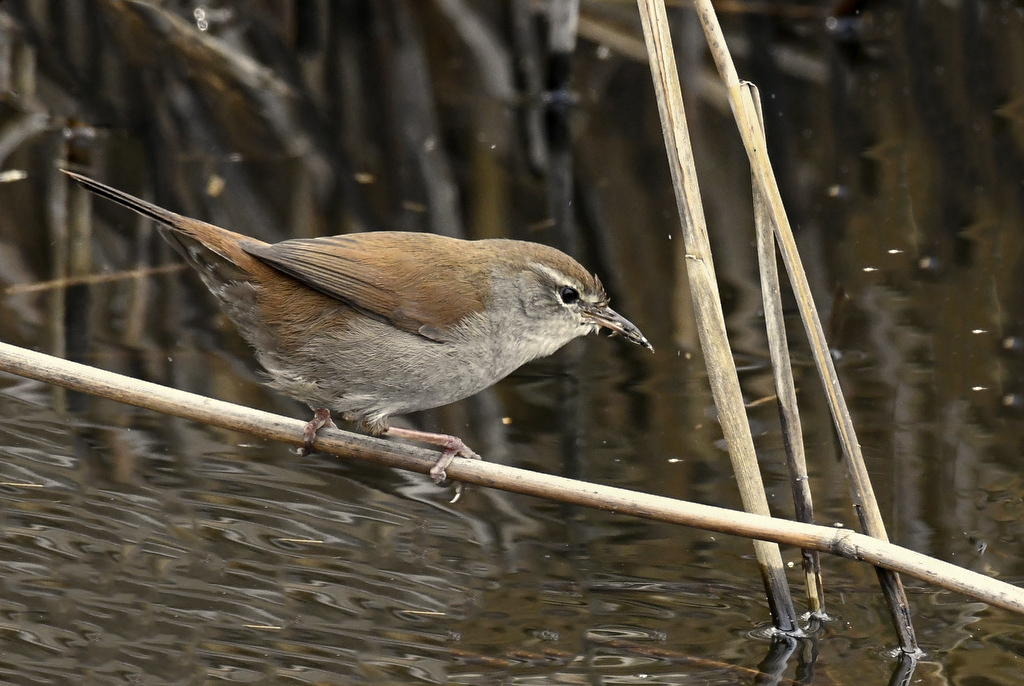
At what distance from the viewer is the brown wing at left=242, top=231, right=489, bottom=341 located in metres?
4.10

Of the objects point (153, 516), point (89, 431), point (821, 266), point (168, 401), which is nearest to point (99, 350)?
point (89, 431)

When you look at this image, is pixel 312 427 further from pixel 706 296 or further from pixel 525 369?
pixel 525 369

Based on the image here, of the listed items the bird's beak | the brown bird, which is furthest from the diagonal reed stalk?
the brown bird

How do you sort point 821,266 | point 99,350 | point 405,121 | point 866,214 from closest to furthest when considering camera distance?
1. point 99,350
2. point 821,266
3. point 866,214
4. point 405,121

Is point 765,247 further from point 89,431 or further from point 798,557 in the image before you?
point 89,431

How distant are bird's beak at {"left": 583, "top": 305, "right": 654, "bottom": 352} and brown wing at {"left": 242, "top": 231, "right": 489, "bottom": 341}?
413 mm

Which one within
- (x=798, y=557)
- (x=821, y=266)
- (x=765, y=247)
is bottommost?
(x=798, y=557)

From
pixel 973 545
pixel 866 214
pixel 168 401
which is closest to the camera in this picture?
pixel 168 401

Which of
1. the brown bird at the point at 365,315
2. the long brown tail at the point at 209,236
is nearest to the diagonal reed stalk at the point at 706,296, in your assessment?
the brown bird at the point at 365,315

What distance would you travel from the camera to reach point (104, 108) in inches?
348

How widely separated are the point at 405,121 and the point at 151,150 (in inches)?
70.5

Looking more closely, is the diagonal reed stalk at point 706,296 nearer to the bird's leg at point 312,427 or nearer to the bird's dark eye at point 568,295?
the bird's dark eye at point 568,295

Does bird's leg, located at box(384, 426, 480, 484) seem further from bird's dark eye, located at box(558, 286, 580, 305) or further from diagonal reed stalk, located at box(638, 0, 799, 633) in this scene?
diagonal reed stalk, located at box(638, 0, 799, 633)

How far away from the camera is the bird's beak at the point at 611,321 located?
4.44m
